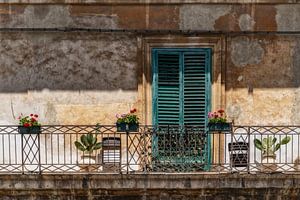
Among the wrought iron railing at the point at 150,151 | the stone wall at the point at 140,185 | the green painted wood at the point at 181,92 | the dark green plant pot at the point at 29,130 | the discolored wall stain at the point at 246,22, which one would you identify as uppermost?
the discolored wall stain at the point at 246,22

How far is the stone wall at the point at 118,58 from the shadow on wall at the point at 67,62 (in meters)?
0.02

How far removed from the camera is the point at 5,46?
14.8m

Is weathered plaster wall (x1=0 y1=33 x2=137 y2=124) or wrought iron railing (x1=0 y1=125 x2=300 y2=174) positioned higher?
weathered plaster wall (x1=0 y1=33 x2=137 y2=124)

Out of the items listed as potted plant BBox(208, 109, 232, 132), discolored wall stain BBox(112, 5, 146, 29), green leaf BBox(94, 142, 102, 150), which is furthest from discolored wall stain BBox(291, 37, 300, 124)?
green leaf BBox(94, 142, 102, 150)

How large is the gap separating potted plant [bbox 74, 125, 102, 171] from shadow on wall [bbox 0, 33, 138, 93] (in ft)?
4.24

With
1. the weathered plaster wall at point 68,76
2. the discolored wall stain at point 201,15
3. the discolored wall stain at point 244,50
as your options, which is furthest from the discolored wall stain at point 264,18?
the weathered plaster wall at point 68,76

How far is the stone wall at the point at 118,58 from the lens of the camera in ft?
48.2

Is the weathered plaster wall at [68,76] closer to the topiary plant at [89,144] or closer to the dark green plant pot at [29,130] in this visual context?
the topiary plant at [89,144]

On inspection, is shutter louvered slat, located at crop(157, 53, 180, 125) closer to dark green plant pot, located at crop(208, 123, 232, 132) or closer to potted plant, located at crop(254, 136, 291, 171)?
dark green plant pot, located at crop(208, 123, 232, 132)

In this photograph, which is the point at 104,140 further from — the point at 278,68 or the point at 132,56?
the point at 278,68

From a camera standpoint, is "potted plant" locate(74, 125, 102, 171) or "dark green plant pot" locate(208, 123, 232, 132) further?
A: "potted plant" locate(74, 125, 102, 171)

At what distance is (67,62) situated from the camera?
48.7 feet

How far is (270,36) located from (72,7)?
449 centimetres

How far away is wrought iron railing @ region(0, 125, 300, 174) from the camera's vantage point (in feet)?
46.6
